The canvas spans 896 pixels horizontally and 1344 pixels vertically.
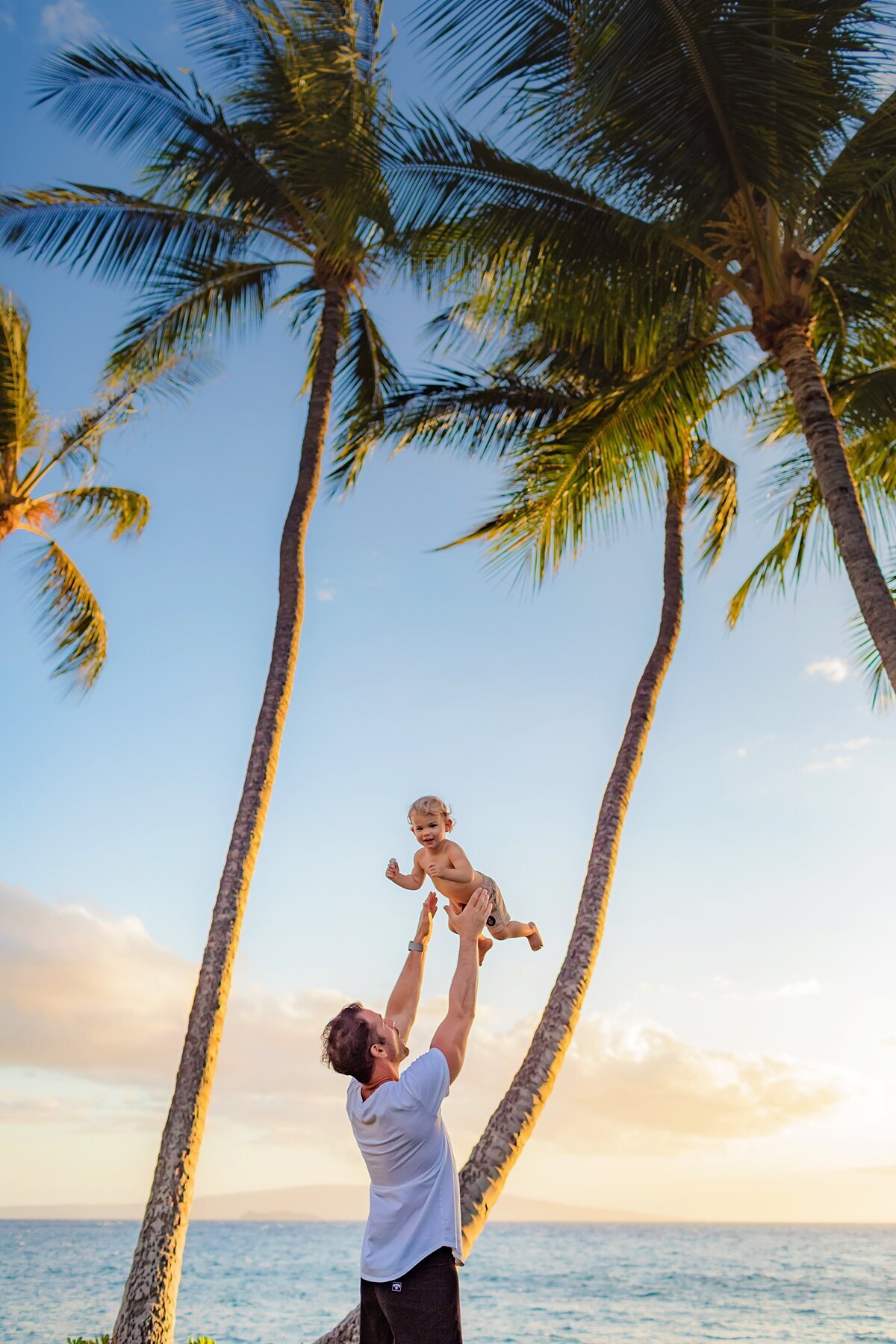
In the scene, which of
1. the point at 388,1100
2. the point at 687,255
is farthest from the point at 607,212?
the point at 388,1100

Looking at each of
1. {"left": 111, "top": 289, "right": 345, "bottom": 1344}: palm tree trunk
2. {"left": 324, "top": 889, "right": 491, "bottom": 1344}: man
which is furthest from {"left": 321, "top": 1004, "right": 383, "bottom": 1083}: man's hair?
{"left": 111, "top": 289, "right": 345, "bottom": 1344}: palm tree trunk

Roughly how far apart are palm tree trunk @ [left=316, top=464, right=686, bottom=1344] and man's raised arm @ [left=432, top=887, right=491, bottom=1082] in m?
4.48

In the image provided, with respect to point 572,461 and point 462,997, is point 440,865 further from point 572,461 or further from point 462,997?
point 572,461

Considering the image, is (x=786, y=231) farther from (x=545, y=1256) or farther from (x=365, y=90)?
(x=545, y=1256)

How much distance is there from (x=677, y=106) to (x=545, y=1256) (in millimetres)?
65725

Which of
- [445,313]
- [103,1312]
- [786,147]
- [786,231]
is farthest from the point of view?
[103,1312]

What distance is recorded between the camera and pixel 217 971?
8484 mm

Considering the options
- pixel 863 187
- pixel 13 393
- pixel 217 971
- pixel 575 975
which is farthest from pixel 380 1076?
pixel 13 393

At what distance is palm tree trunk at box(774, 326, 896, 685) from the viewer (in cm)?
753

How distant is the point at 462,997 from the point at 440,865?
59.2 inches

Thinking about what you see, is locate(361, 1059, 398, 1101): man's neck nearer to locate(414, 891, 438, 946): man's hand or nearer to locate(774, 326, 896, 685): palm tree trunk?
locate(414, 891, 438, 946): man's hand

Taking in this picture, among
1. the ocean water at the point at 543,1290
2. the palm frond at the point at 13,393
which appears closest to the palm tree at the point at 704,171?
the palm frond at the point at 13,393

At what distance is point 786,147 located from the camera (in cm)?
792

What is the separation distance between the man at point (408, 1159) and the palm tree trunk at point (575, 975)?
4.10 meters
